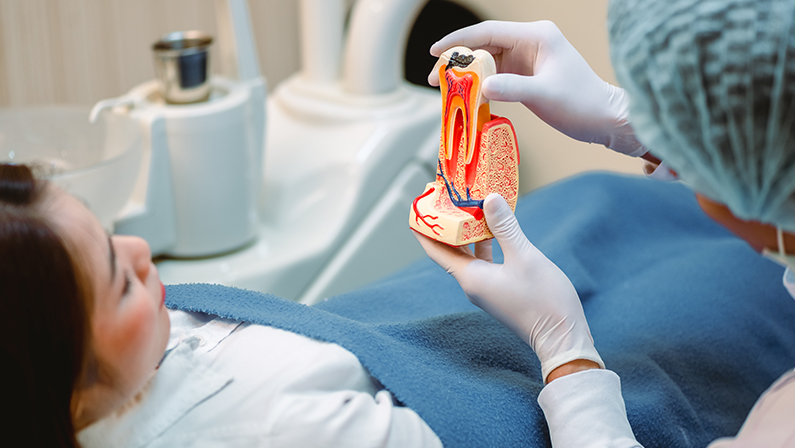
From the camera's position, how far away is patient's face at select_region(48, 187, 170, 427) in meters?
0.61

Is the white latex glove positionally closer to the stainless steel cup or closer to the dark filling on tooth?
the dark filling on tooth

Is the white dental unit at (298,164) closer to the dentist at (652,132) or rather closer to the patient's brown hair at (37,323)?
the dentist at (652,132)

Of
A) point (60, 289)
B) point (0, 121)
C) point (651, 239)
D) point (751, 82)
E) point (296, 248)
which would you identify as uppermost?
point (751, 82)

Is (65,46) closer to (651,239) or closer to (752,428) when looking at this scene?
(651,239)

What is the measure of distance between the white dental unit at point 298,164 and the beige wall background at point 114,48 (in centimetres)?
25

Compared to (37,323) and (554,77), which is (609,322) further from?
(37,323)

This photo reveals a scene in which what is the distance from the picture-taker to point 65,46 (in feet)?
5.29

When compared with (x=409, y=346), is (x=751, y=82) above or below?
above

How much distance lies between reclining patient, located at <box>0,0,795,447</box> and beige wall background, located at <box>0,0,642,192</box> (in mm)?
471

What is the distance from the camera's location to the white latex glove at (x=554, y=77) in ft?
2.76

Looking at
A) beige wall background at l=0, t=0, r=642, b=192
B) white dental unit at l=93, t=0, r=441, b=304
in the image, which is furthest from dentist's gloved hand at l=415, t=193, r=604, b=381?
white dental unit at l=93, t=0, r=441, b=304

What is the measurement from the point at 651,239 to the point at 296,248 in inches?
30.8

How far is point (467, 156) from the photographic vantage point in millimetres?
813

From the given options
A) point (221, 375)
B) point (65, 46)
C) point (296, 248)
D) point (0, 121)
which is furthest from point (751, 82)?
point (65, 46)
